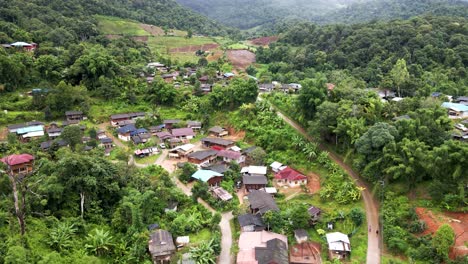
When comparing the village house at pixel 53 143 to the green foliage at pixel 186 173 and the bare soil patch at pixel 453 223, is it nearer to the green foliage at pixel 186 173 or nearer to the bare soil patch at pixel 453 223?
the green foliage at pixel 186 173

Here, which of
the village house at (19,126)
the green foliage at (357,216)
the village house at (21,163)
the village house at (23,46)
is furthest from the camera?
the village house at (23,46)

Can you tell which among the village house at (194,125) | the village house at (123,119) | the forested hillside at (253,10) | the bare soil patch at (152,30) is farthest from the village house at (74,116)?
the forested hillside at (253,10)

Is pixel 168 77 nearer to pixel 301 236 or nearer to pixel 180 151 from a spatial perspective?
pixel 180 151

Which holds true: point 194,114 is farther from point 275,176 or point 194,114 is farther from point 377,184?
point 377,184

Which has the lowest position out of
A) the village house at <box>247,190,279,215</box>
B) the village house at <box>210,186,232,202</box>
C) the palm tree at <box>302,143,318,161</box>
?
the village house at <box>210,186,232,202</box>

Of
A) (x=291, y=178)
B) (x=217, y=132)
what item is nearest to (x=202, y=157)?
(x=217, y=132)

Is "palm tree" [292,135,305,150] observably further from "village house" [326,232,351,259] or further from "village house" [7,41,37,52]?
"village house" [7,41,37,52]

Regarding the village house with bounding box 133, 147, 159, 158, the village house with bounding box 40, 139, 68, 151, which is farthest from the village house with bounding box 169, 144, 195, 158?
the village house with bounding box 40, 139, 68, 151

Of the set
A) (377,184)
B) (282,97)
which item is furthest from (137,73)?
(377,184)
